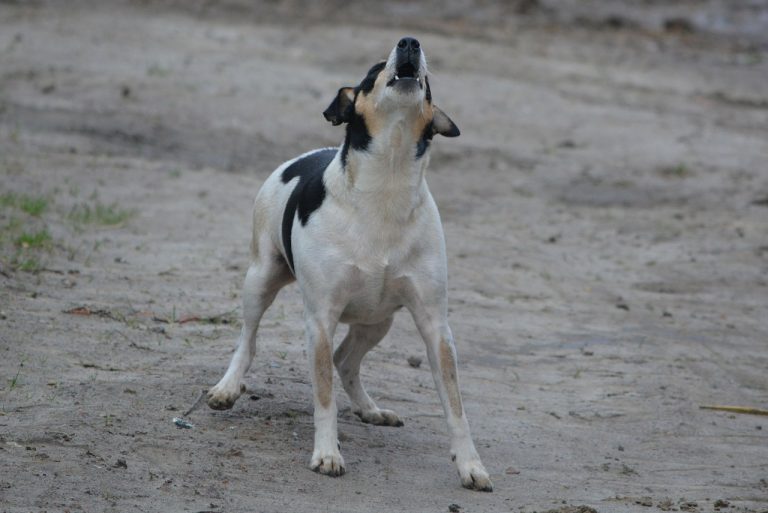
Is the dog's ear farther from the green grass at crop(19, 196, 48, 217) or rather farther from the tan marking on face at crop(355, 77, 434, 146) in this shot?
the green grass at crop(19, 196, 48, 217)

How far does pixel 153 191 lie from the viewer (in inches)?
440

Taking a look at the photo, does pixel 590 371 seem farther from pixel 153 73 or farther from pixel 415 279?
pixel 153 73

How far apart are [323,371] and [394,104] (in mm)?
1273

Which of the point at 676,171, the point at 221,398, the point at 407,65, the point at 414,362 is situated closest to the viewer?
the point at 407,65

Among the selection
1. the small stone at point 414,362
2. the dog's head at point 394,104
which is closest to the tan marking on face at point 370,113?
the dog's head at point 394,104

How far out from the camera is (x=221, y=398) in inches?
244

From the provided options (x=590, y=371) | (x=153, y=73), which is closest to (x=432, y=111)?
(x=590, y=371)

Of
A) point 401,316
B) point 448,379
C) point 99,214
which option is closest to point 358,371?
point 448,379

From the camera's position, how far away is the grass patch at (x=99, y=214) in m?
9.86

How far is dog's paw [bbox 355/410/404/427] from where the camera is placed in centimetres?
653

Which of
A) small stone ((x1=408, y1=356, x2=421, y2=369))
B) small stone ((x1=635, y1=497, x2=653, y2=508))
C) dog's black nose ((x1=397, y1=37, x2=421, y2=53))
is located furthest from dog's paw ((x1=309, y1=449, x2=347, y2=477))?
small stone ((x1=408, y1=356, x2=421, y2=369))

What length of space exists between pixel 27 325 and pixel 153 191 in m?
4.22

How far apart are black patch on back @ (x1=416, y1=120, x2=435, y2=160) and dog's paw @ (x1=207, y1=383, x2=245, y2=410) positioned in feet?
5.06

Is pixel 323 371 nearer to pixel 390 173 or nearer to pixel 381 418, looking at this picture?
pixel 381 418
